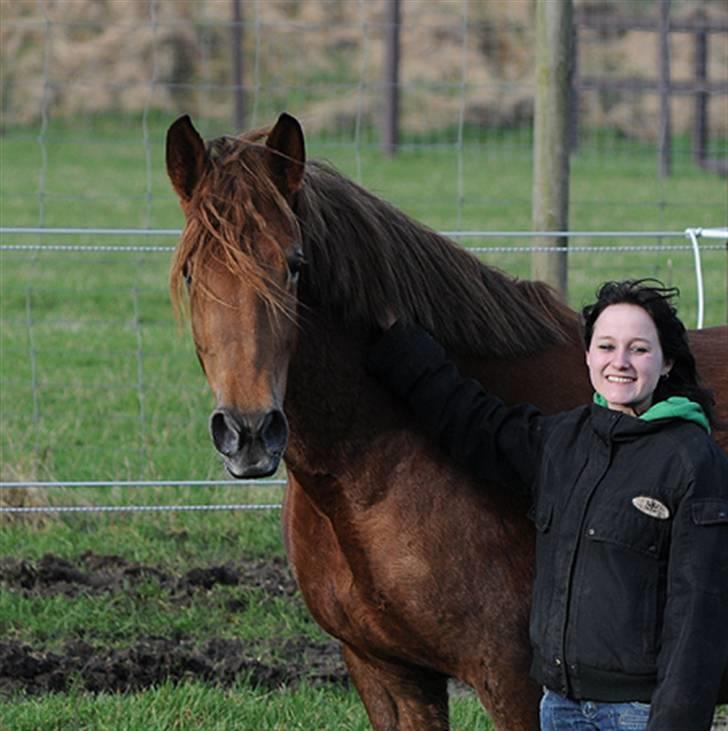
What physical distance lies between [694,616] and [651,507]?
0.21m

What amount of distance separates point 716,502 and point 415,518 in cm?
A: 70

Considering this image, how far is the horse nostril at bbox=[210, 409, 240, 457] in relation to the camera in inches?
105

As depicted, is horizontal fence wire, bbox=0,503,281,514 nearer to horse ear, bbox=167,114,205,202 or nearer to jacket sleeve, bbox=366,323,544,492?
jacket sleeve, bbox=366,323,544,492

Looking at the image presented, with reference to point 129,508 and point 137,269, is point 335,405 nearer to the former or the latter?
point 129,508

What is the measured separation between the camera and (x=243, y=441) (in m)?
2.67

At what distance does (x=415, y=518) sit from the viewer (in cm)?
312

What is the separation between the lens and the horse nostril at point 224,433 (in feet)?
8.75

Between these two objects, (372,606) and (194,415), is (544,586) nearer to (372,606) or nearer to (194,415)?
(372,606)

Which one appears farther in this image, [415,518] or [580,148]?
[580,148]

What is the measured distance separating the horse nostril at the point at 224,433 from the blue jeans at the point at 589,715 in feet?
2.61

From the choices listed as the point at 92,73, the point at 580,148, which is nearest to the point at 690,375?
the point at 580,148

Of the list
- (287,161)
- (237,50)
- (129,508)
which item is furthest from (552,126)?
(237,50)

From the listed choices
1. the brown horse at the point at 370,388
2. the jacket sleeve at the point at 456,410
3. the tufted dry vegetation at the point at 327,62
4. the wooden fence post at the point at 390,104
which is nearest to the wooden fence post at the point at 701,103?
the tufted dry vegetation at the point at 327,62

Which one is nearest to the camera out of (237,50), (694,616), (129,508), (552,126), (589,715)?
(694,616)
